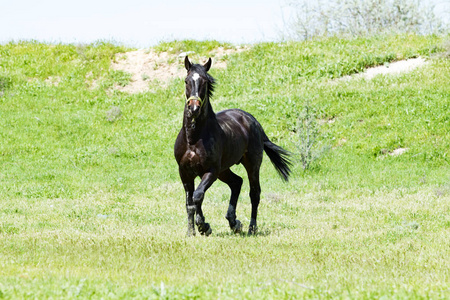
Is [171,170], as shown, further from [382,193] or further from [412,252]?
[412,252]

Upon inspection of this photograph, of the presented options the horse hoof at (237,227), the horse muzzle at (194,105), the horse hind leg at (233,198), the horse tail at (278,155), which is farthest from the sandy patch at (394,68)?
the horse muzzle at (194,105)

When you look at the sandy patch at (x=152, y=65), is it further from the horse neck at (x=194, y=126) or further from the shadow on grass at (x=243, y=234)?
the horse neck at (x=194, y=126)

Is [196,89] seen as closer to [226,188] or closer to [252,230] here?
[252,230]

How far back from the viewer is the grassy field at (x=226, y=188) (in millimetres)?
6328

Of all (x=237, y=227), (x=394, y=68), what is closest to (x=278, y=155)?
(x=237, y=227)

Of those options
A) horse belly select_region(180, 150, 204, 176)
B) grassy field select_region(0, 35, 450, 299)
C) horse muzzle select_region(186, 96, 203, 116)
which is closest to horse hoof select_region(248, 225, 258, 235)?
grassy field select_region(0, 35, 450, 299)

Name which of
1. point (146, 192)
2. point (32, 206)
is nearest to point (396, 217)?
point (146, 192)

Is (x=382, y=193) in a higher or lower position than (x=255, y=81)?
lower

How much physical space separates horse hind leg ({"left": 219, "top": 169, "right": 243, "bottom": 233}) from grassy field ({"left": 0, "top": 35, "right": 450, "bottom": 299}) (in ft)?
1.02

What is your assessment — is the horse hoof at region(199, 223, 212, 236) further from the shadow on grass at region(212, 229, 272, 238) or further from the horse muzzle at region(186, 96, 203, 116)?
the horse muzzle at region(186, 96, 203, 116)

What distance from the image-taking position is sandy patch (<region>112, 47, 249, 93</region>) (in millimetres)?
30047

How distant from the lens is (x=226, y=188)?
1694cm

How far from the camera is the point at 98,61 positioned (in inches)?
1259

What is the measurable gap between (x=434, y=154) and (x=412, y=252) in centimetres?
1151
